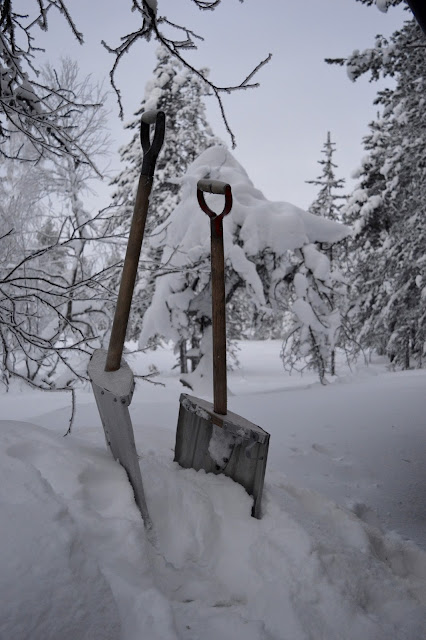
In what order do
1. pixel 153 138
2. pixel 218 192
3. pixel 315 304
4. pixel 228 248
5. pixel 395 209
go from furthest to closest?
1. pixel 395 209
2. pixel 315 304
3. pixel 228 248
4. pixel 218 192
5. pixel 153 138

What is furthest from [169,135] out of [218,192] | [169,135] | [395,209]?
[218,192]

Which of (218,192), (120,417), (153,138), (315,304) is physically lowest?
(120,417)

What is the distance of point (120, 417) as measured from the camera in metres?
1.90

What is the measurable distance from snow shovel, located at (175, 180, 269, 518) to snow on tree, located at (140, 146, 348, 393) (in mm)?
4058

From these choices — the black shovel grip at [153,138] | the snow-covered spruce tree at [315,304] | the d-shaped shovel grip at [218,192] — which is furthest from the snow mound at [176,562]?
the snow-covered spruce tree at [315,304]

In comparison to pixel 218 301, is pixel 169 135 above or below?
above

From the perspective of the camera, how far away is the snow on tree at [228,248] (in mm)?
6621

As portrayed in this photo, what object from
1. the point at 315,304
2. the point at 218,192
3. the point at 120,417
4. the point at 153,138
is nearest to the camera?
the point at 120,417

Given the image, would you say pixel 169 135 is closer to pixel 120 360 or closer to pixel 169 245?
pixel 169 245

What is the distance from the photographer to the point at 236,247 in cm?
643

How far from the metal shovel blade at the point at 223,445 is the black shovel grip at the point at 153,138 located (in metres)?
1.35

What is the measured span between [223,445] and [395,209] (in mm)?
11981

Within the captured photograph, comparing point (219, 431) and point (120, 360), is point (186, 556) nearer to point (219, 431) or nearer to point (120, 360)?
point (219, 431)

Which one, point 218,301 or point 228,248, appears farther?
point 228,248
